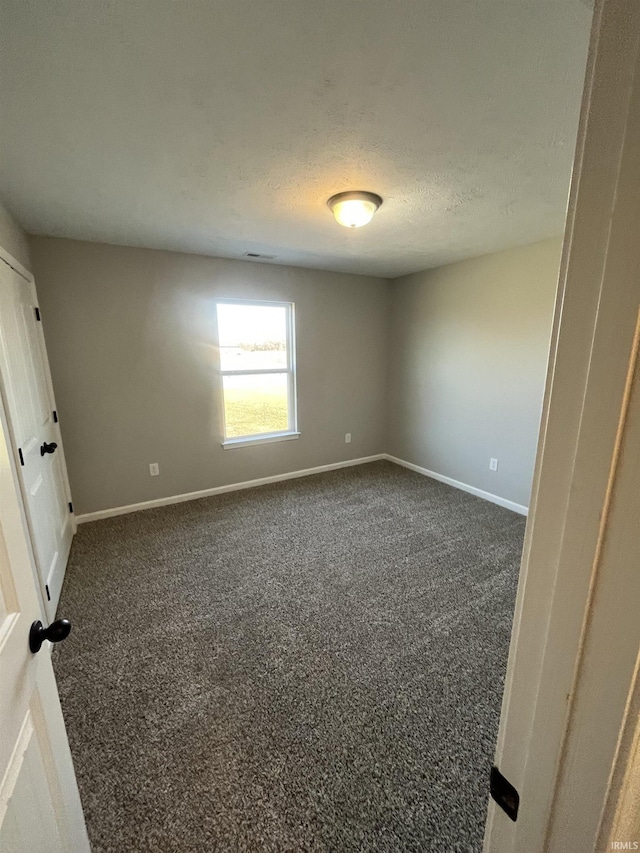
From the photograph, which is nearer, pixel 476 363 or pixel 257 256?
pixel 257 256

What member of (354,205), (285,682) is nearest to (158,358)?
(354,205)

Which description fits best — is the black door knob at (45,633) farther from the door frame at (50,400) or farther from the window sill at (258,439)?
the window sill at (258,439)

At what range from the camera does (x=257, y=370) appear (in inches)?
151

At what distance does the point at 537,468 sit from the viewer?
1.62ft

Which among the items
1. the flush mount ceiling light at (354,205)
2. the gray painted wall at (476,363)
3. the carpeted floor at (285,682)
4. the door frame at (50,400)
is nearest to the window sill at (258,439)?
the carpeted floor at (285,682)

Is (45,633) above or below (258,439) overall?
above

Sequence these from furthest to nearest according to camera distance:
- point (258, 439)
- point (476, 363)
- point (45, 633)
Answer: point (258, 439) < point (476, 363) < point (45, 633)

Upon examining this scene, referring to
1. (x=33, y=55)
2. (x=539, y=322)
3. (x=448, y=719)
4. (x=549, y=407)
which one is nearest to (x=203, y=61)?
(x=33, y=55)

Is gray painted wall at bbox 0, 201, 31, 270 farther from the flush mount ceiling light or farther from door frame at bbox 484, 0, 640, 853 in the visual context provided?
door frame at bbox 484, 0, 640, 853

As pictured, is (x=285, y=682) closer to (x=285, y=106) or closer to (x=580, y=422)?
(x=580, y=422)

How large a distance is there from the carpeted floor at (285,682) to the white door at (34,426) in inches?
9.9

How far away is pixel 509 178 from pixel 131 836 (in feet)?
9.88

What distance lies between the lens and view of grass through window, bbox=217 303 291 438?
11.9ft

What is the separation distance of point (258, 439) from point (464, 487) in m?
2.27
